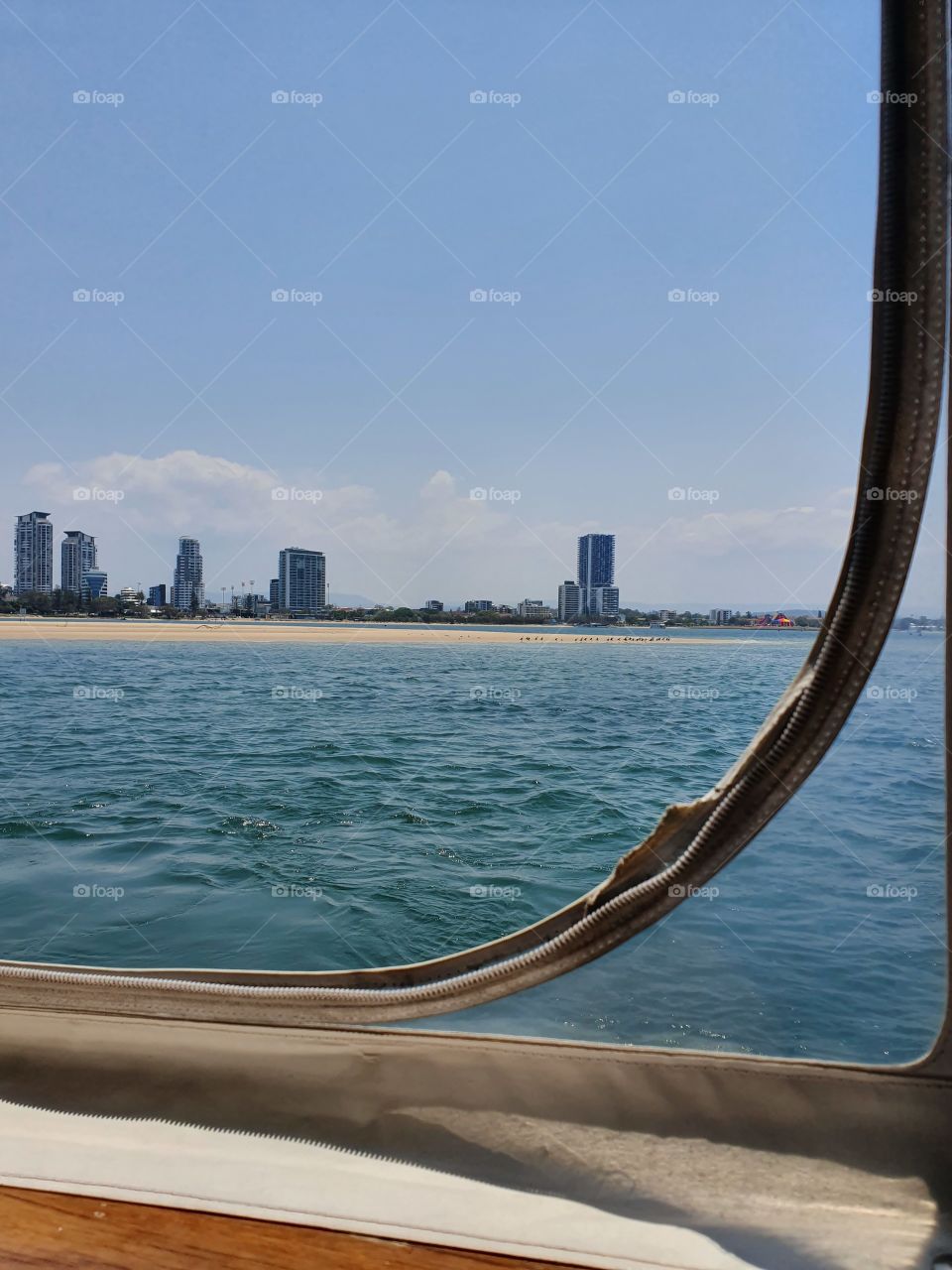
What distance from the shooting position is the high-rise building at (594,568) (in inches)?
1314

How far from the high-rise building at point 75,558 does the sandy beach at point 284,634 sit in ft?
6.64

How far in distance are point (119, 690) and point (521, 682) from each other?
1060 centimetres

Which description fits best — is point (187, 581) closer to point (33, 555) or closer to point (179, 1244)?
point (33, 555)

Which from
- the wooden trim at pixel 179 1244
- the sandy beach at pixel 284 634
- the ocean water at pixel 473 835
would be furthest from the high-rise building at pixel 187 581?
the wooden trim at pixel 179 1244

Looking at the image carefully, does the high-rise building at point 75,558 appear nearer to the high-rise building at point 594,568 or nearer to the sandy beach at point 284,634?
the sandy beach at point 284,634

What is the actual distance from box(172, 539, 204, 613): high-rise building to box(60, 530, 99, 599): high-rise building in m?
4.22

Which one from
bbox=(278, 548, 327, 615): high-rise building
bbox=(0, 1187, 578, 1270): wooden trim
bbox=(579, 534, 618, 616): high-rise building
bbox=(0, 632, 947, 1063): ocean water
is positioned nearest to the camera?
bbox=(0, 1187, 578, 1270): wooden trim

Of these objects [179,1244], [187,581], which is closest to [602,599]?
[187,581]

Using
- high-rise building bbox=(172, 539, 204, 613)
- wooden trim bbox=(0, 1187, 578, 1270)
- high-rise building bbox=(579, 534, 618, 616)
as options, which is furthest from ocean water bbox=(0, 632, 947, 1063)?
high-rise building bbox=(172, 539, 204, 613)

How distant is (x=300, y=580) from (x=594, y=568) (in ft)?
49.6

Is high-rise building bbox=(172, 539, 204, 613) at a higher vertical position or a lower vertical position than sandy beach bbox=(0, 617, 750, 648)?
higher

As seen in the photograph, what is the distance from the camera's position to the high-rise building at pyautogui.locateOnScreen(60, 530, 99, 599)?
40.0 m

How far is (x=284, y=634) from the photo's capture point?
4106cm

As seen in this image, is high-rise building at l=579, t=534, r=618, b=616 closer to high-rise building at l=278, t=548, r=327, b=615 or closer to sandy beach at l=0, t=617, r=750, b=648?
sandy beach at l=0, t=617, r=750, b=648
